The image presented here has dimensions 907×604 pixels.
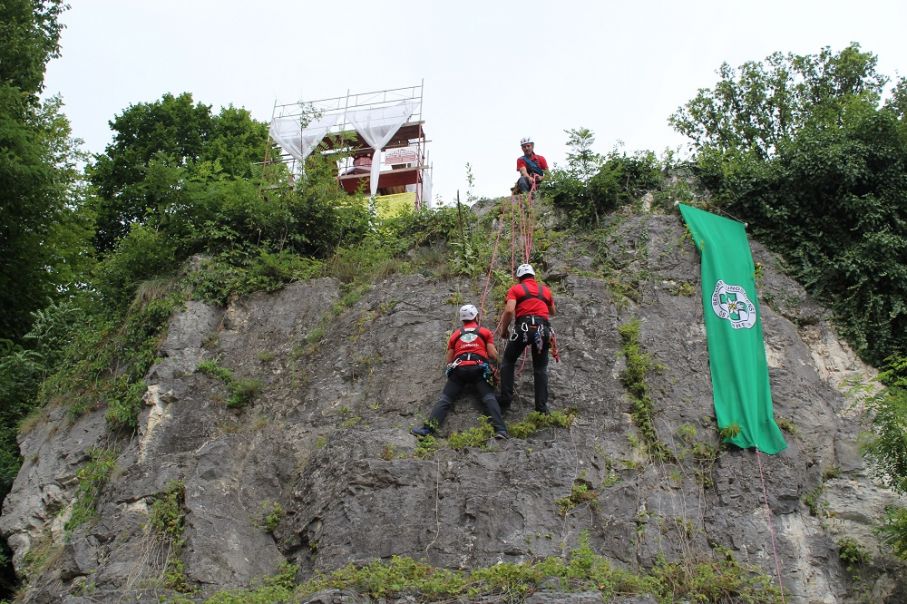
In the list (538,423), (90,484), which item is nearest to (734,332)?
(538,423)

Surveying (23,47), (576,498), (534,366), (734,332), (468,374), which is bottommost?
(576,498)

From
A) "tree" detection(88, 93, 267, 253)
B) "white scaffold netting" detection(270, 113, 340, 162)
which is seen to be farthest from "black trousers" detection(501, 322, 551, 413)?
"tree" detection(88, 93, 267, 253)


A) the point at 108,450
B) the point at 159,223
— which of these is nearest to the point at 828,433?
the point at 108,450

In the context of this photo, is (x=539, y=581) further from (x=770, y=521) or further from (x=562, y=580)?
(x=770, y=521)

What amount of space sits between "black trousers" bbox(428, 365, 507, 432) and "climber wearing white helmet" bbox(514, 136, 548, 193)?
527 cm

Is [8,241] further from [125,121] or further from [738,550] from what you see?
[738,550]

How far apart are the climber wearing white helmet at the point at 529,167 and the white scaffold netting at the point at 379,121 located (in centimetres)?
885

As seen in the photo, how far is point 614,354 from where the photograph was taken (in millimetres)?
11109

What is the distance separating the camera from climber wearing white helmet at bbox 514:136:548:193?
14.9 meters

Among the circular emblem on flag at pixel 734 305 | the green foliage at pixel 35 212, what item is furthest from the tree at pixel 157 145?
the circular emblem on flag at pixel 734 305

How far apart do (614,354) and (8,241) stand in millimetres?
12455

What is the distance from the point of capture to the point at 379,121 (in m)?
24.7

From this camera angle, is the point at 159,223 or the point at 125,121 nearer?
the point at 159,223

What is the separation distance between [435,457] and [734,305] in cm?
453
